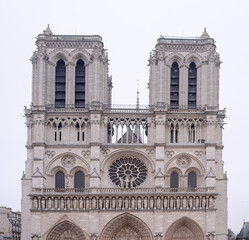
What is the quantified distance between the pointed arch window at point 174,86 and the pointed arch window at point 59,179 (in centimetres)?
1192

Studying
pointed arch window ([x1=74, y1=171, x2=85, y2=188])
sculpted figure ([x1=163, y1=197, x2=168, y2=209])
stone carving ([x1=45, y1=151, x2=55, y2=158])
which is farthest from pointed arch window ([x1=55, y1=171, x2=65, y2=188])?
sculpted figure ([x1=163, y1=197, x2=168, y2=209])

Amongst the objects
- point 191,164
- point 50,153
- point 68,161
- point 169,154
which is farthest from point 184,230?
point 50,153

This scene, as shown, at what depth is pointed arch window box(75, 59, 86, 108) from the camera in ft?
206

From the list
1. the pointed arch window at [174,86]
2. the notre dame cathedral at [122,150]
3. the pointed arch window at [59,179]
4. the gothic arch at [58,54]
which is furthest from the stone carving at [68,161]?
the pointed arch window at [174,86]

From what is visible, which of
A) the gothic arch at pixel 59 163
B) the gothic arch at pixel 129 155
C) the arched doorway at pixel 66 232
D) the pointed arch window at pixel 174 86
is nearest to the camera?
the arched doorway at pixel 66 232

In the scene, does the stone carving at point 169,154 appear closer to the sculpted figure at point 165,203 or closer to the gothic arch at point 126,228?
the sculpted figure at point 165,203

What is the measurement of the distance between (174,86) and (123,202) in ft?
39.3

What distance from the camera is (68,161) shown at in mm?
61312

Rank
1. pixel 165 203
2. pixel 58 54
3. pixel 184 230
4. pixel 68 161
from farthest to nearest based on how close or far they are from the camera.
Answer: pixel 58 54
pixel 68 161
pixel 184 230
pixel 165 203

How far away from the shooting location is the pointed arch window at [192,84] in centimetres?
6312

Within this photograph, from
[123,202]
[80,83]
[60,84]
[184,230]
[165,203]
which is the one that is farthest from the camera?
[80,83]

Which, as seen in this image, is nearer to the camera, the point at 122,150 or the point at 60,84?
the point at 122,150

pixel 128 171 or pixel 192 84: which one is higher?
pixel 192 84

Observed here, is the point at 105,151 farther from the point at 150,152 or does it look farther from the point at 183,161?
the point at 183,161
